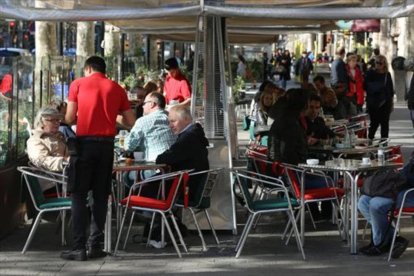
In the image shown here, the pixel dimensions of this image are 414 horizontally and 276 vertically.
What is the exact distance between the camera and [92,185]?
28.3 ft

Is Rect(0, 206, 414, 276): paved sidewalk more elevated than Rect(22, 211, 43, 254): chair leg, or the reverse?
Rect(22, 211, 43, 254): chair leg

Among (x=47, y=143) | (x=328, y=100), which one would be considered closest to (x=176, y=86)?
(x=328, y=100)

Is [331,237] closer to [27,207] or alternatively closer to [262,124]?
[27,207]

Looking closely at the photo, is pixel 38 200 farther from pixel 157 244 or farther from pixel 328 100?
pixel 328 100

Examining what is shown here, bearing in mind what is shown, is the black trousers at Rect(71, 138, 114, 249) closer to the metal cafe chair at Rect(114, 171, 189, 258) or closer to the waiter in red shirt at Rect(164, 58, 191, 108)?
the metal cafe chair at Rect(114, 171, 189, 258)

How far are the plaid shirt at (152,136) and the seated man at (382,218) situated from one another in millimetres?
2055

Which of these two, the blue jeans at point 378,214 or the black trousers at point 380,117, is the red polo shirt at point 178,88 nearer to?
the black trousers at point 380,117

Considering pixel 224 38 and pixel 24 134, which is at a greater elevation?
pixel 224 38

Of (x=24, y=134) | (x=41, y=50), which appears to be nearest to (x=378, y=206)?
(x=24, y=134)

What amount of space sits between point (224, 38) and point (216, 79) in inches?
28.5

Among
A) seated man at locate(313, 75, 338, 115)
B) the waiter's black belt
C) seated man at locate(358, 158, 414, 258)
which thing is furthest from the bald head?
seated man at locate(313, 75, 338, 115)

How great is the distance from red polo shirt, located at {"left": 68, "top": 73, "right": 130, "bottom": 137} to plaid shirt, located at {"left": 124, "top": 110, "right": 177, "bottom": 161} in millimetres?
1157

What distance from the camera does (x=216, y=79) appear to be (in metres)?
10.5

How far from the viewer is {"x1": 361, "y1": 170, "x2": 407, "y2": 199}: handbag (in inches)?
335
